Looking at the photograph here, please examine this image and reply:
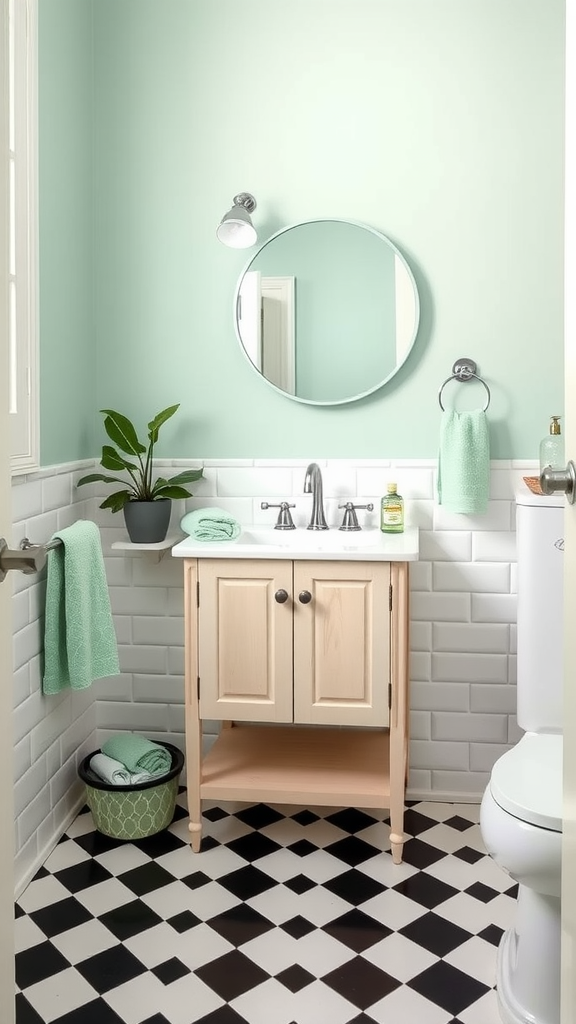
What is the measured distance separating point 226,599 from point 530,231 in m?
1.45

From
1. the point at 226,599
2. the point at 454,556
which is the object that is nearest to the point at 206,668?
the point at 226,599

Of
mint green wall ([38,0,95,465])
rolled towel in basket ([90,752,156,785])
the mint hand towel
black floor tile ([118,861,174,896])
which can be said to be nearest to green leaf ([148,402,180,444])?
mint green wall ([38,0,95,465])

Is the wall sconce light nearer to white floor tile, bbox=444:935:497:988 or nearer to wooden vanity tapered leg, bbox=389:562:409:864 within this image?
wooden vanity tapered leg, bbox=389:562:409:864

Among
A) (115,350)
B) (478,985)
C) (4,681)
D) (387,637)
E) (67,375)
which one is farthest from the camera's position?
(115,350)

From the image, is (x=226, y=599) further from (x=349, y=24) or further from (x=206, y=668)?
(x=349, y=24)

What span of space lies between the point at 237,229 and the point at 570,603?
5.88 feet

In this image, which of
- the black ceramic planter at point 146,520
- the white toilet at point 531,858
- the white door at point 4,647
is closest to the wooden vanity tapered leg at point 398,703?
the white toilet at point 531,858

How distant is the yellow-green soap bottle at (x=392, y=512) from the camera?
8.43 ft

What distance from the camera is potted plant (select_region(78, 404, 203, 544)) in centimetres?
255

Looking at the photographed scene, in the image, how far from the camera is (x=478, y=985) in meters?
1.81

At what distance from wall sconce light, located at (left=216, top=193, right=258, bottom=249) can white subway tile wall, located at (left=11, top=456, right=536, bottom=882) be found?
68 centimetres

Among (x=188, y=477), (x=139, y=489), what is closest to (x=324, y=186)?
(x=188, y=477)

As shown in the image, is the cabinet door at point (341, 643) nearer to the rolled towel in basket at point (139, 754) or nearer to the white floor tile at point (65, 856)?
the rolled towel in basket at point (139, 754)

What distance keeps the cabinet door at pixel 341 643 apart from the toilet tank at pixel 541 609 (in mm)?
371
